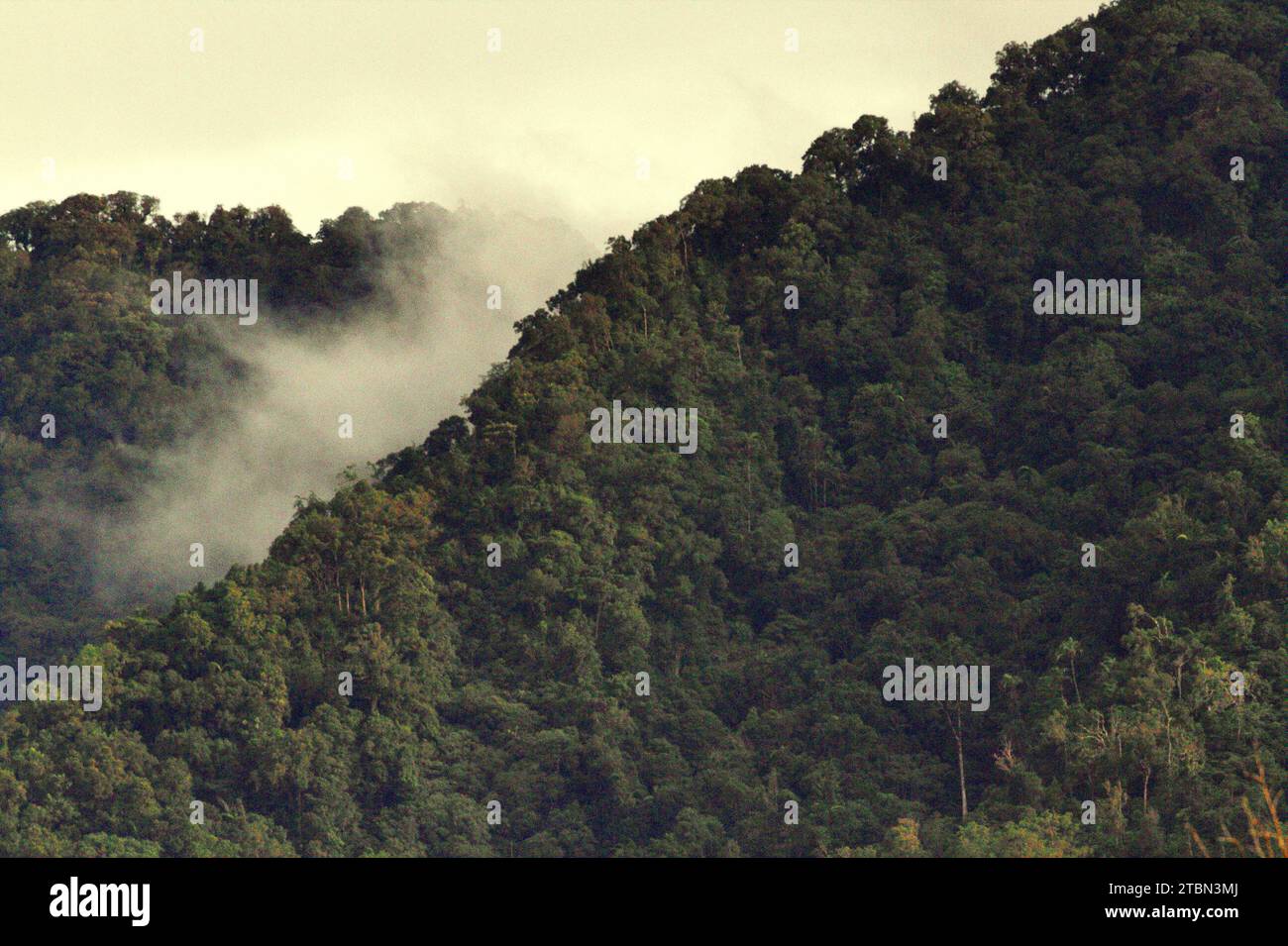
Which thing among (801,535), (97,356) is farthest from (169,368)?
(801,535)

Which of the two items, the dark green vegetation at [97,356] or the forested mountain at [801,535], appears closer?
the forested mountain at [801,535]

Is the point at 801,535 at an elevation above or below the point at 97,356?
below

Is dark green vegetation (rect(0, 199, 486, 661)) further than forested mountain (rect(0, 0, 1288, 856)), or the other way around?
dark green vegetation (rect(0, 199, 486, 661))

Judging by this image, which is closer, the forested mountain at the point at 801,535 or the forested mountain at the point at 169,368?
the forested mountain at the point at 801,535

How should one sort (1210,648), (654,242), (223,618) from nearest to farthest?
(1210,648)
(223,618)
(654,242)

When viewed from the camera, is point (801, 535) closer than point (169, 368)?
Yes

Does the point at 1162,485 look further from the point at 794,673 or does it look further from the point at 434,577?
the point at 434,577

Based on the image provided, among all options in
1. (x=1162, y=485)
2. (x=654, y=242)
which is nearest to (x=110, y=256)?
(x=654, y=242)

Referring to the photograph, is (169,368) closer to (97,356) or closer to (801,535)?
(97,356)
